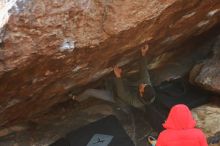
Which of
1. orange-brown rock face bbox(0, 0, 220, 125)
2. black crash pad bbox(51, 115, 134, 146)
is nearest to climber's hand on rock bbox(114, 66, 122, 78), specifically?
orange-brown rock face bbox(0, 0, 220, 125)

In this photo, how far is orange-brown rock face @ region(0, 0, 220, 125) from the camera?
11.5 ft

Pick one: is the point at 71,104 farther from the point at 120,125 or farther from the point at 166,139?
the point at 166,139

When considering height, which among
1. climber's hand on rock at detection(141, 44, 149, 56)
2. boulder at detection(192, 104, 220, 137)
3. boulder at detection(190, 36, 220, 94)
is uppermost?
climber's hand on rock at detection(141, 44, 149, 56)

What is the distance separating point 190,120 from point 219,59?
2082 millimetres

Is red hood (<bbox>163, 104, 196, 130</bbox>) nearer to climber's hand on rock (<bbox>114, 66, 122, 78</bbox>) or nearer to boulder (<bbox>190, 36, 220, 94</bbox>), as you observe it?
climber's hand on rock (<bbox>114, 66, 122, 78</bbox>)

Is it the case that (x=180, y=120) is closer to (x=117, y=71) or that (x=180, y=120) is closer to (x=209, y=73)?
(x=117, y=71)

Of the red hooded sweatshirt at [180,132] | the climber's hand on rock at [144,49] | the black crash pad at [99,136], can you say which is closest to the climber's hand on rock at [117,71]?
the climber's hand on rock at [144,49]

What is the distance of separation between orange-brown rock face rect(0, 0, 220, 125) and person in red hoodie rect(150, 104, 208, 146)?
3.21ft

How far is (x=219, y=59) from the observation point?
585 cm

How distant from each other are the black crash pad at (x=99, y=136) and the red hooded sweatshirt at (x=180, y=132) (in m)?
1.18

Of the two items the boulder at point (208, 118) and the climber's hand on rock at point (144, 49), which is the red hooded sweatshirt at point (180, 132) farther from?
the boulder at point (208, 118)

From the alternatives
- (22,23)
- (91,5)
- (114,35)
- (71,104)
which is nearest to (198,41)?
(71,104)

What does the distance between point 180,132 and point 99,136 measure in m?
1.51

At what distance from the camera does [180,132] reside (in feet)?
13.1
